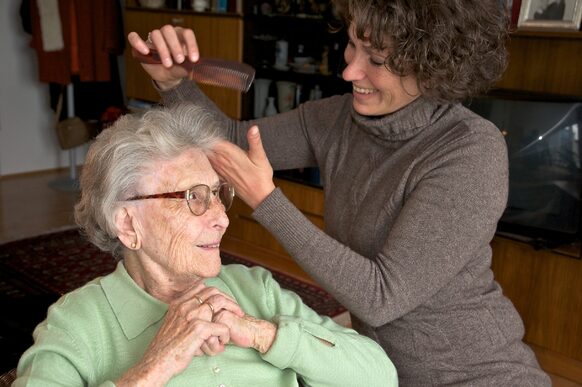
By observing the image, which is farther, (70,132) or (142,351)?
(70,132)

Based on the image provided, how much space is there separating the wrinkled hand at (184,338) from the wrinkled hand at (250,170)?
0.21m

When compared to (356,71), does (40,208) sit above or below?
below

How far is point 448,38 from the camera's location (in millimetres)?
1316

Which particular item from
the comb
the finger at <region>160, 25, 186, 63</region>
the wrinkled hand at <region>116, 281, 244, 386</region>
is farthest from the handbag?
the wrinkled hand at <region>116, 281, 244, 386</region>

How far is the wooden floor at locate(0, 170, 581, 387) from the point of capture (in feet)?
13.3

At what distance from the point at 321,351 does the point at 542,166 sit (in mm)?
1711

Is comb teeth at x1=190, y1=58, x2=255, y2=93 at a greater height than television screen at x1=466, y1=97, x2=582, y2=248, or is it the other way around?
comb teeth at x1=190, y1=58, x2=255, y2=93

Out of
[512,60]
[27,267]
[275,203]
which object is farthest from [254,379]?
[27,267]

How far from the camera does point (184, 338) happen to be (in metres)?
1.10

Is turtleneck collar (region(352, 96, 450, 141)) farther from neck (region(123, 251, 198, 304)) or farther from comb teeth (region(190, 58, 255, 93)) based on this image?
neck (region(123, 251, 198, 304))

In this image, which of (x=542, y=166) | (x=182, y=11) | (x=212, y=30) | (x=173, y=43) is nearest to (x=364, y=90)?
(x=173, y=43)

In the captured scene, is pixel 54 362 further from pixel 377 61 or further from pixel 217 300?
pixel 377 61

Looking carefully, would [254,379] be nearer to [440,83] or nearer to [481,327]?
[481,327]

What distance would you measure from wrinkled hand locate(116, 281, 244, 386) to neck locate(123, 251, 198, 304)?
0.15 m
